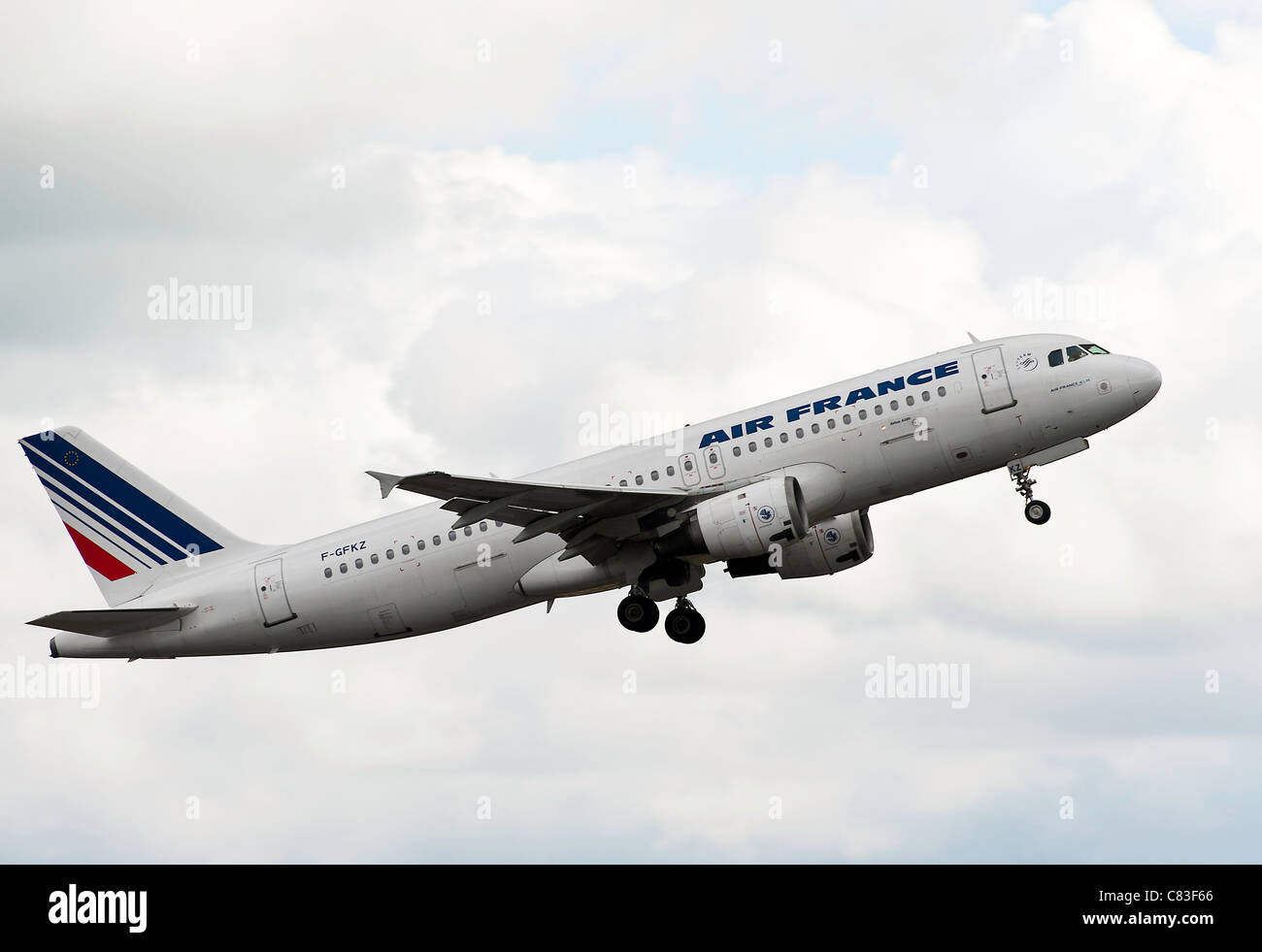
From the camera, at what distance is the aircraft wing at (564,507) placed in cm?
4678

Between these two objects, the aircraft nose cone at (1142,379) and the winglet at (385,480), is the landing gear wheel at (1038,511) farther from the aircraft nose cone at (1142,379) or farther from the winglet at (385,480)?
the winglet at (385,480)

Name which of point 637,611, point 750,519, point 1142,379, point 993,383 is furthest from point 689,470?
point 1142,379

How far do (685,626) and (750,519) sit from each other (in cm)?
630

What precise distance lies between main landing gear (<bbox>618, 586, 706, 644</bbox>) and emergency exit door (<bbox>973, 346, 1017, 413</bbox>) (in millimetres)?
11155

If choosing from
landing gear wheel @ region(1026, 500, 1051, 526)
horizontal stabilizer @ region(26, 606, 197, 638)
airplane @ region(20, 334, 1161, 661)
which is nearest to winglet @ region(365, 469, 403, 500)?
airplane @ region(20, 334, 1161, 661)

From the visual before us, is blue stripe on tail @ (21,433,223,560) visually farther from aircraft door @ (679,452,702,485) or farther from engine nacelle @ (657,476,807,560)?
engine nacelle @ (657,476,807,560)

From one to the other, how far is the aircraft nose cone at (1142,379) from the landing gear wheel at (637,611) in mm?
15431

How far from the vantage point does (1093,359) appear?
49.5 meters

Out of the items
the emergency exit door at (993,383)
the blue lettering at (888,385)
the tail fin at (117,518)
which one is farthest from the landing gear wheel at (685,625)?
the tail fin at (117,518)
